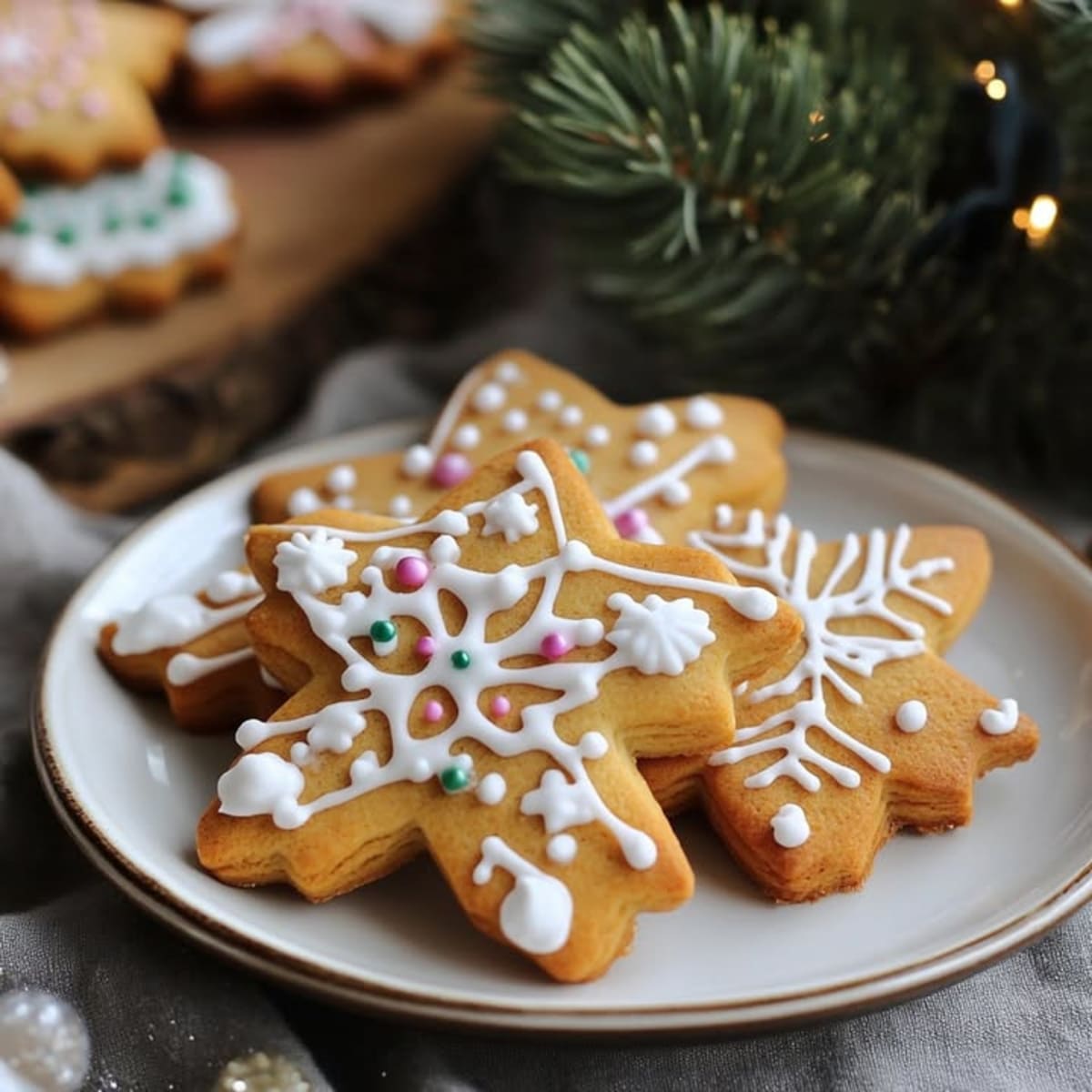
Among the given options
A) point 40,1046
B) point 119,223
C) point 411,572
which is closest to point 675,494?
point 411,572

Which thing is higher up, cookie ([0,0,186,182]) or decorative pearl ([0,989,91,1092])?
cookie ([0,0,186,182])

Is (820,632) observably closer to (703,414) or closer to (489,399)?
(703,414)

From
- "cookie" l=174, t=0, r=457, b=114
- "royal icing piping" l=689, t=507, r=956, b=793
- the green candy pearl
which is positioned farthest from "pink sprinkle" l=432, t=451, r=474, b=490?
"cookie" l=174, t=0, r=457, b=114

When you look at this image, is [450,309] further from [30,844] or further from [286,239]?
[30,844]

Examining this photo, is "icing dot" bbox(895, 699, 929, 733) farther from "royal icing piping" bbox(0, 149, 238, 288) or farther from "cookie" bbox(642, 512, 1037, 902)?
"royal icing piping" bbox(0, 149, 238, 288)

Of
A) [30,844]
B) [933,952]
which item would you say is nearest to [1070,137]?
[933,952]
